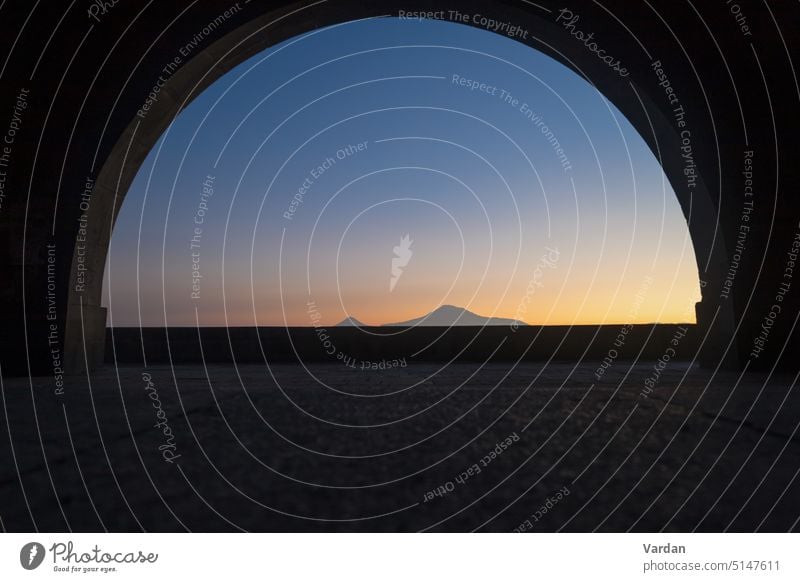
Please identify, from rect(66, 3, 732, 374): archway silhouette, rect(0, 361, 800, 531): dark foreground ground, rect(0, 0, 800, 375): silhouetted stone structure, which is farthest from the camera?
rect(66, 3, 732, 374): archway silhouette

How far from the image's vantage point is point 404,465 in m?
2.19

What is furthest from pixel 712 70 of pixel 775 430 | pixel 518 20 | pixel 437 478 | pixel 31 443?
pixel 31 443

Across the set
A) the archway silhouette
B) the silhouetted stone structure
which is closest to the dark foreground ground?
the silhouetted stone structure

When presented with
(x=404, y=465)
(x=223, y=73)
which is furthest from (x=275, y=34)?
(x=404, y=465)

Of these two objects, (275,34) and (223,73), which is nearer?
(275,34)

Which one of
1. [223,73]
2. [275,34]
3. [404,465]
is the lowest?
[404,465]

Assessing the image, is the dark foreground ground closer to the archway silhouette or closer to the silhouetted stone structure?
the silhouetted stone structure

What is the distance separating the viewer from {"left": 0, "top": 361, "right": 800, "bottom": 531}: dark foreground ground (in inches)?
66.4

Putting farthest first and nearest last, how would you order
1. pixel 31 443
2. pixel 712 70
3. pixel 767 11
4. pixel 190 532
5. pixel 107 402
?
pixel 712 70
pixel 767 11
pixel 107 402
pixel 31 443
pixel 190 532

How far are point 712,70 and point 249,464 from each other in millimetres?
7105

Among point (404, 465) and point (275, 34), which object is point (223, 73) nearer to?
point (275, 34)

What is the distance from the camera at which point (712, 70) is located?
257 inches

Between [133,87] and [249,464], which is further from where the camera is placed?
[133,87]
